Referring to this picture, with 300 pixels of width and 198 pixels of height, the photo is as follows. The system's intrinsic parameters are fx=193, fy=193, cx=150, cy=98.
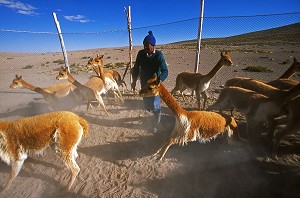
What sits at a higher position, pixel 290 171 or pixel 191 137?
pixel 191 137

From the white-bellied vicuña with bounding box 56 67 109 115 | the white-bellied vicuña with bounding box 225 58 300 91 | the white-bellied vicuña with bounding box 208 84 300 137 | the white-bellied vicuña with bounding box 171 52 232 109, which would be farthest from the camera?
the white-bellied vicuña with bounding box 56 67 109 115

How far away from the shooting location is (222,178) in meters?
3.56

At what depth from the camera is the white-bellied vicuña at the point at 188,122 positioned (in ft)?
12.5

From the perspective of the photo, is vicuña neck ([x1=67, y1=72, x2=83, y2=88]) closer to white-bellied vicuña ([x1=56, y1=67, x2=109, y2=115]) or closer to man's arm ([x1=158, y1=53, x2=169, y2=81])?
white-bellied vicuña ([x1=56, y1=67, x2=109, y2=115])

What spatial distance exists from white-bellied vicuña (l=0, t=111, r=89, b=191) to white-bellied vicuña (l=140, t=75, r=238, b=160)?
5.03 feet

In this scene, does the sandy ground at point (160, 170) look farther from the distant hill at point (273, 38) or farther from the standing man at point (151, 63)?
the distant hill at point (273, 38)

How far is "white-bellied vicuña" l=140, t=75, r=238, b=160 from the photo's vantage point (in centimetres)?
381

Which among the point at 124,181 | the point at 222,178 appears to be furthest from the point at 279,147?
the point at 124,181

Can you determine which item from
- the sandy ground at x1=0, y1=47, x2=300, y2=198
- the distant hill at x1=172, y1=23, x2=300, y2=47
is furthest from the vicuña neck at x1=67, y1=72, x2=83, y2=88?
the distant hill at x1=172, y1=23, x2=300, y2=47

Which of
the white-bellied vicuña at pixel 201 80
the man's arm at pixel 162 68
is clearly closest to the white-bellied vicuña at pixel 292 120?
the white-bellied vicuña at pixel 201 80

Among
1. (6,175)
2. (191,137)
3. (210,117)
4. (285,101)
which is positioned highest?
(285,101)

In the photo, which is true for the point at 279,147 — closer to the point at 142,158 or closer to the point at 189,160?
the point at 189,160

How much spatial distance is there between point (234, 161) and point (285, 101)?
1537 millimetres

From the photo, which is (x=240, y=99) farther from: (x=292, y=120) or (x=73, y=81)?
(x=73, y=81)
